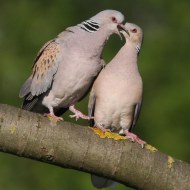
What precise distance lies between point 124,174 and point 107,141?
0.18 m

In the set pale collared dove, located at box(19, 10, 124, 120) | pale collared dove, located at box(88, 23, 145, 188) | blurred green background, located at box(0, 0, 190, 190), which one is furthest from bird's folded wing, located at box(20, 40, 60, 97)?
blurred green background, located at box(0, 0, 190, 190)

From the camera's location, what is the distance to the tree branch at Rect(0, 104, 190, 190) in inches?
167

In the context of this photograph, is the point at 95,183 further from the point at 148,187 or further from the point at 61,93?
the point at 148,187

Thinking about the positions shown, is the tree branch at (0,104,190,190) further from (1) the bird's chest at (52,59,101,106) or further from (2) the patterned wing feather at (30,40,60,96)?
(2) the patterned wing feather at (30,40,60,96)

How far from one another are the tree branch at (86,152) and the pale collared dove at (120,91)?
2.30 ft

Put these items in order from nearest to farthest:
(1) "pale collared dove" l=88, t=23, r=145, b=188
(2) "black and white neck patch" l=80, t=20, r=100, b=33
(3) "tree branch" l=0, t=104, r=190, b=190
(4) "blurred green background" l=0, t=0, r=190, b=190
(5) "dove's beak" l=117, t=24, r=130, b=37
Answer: (3) "tree branch" l=0, t=104, r=190, b=190 → (1) "pale collared dove" l=88, t=23, r=145, b=188 → (5) "dove's beak" l=117, t=24, r=130, b=37 → (2) "black and white neck patch" l=80, t=20, r=100, b=33 → (4) "blurred green background" l=0, t=0, r=190, b=190

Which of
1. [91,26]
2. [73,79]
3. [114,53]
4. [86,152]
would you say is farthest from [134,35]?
[114,53]

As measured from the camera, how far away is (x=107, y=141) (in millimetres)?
4414

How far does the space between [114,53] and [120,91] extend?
380 cm

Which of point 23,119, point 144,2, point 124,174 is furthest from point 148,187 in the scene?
point 144,2

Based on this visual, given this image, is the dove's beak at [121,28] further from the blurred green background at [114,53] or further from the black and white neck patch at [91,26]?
the blurred green background at [114,53]

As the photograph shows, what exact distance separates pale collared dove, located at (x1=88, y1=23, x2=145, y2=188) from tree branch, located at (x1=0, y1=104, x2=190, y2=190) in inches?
27.7

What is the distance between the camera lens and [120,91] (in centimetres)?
515

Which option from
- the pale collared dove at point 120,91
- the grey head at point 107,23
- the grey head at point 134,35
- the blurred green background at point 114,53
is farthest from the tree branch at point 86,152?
the blurred green background at point 114,53
